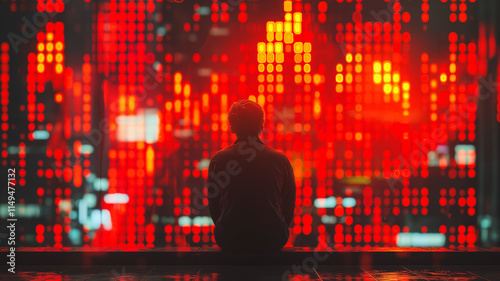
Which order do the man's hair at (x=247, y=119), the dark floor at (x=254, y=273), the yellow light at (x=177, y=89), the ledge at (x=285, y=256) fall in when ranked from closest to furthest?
1. the dark floor at (x=254, y=273)
2. the man's hair at (x=247, y=119)
3. the ledge at (x=285, y=256)
4. the yellow light at (x=177, y=89)

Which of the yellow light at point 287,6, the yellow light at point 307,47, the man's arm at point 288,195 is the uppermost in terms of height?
the yellow light at point 287,6

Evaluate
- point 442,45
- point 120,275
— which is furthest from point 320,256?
point 442,45

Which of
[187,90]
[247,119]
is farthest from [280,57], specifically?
[247,119]

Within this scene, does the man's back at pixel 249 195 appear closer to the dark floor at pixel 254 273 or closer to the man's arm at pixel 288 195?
the man's arm at pixel 288 195

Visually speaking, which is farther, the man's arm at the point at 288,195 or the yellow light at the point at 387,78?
the yellow light at the point at 387,78

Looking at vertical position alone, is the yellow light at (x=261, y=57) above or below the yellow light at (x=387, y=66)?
above

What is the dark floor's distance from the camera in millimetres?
3461

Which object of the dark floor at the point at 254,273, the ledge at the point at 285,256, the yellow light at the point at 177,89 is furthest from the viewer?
the yellow light at the point at 177,89

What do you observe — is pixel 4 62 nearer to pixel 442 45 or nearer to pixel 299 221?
pixel 299 221

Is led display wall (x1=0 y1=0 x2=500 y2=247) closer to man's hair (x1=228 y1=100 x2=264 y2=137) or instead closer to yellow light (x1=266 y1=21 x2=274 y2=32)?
yellow light (x1=266 y1=21 x2=274 y2=32)

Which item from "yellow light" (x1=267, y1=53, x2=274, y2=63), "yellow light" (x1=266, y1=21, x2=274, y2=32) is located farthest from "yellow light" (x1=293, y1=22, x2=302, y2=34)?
"yellow light" (x1=267, y1=53, x2=274, y2=63)

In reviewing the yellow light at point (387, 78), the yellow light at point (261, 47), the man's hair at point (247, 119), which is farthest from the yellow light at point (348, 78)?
the man's hair at point (247, 119)

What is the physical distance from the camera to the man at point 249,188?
3541mm

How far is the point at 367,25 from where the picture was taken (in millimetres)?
5664
